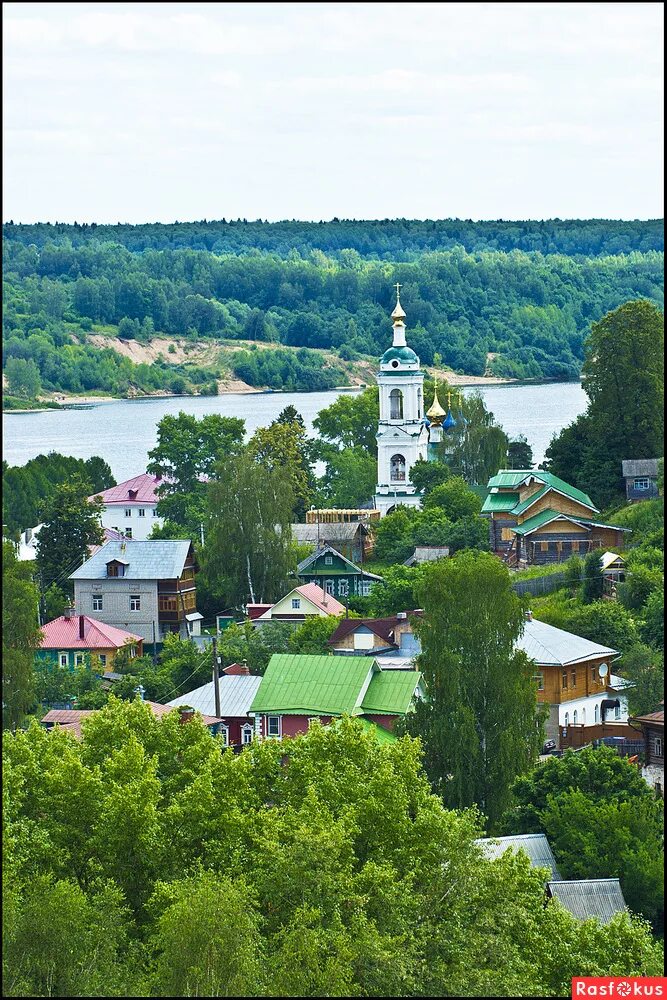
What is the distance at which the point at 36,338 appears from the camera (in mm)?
73000

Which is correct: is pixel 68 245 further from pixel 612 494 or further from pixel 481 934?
pixel 481 934

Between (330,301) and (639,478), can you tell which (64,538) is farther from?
(330,301)

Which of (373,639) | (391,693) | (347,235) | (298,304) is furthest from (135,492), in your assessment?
(347,235)

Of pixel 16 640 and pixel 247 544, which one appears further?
pixel 247 544

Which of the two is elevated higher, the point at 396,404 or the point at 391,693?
the point at 396,404

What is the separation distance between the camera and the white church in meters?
32.8

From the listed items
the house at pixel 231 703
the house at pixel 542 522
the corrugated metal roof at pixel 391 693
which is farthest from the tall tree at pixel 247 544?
the corrugated metal roof at pixel 391 693

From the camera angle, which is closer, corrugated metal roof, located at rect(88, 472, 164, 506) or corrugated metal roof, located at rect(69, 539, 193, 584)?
corrugated metal roof, located at rect(69, 539, 193, 584)

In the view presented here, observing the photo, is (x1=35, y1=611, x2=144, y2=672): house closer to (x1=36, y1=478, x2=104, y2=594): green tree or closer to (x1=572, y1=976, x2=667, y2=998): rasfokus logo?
(x1=36, y1=478, x2=104, y2=594): green tree

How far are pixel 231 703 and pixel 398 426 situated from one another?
14.8m

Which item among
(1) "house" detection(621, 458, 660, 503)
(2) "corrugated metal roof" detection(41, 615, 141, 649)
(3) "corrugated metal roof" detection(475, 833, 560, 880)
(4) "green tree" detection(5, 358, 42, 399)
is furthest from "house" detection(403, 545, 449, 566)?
(4) "green tree" detection(5, 358, 42, 399)

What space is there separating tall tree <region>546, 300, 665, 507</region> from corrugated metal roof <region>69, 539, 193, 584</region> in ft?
20.6

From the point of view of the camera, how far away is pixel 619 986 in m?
9.05

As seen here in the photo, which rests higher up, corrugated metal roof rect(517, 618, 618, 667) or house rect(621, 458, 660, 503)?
house rect(621, 458, 660, 503)
